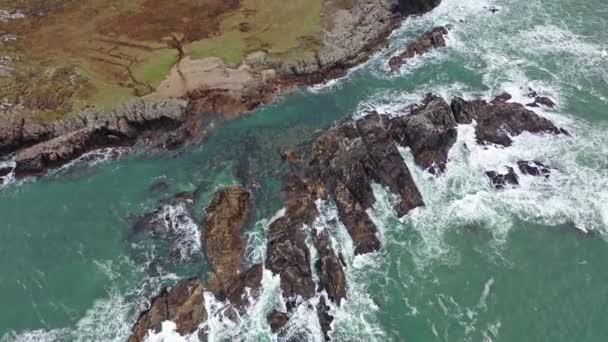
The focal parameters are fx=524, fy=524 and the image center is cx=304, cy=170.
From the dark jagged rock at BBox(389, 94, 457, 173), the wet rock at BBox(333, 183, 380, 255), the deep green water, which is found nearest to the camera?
the deep green water

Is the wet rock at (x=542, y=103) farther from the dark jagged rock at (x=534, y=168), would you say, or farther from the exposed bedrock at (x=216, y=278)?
the exposed bedrock at (x=216, y=278)

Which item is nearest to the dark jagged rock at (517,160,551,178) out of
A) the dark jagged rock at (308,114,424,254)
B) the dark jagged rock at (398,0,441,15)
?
the dark jagged rock at (308,114,424,254)

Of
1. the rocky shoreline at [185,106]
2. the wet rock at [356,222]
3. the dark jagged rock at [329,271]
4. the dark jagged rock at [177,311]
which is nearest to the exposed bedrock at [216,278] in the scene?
the dark jagged rock at [177,311]

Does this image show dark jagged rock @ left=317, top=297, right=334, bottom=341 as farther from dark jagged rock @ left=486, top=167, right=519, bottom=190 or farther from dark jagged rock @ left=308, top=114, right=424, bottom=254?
dark jagged rock @ left=486, top=167, right=519, bottom=190

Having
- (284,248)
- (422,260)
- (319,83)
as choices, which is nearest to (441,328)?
(422,260)

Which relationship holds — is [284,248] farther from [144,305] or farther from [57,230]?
[57,230]

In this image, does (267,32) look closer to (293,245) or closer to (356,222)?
(356,222)
